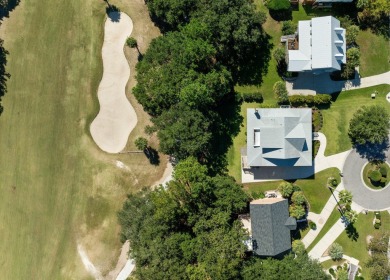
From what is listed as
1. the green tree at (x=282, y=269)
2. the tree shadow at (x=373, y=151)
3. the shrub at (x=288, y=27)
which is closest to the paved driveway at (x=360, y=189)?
the tree shadow at (x=373, y=151)

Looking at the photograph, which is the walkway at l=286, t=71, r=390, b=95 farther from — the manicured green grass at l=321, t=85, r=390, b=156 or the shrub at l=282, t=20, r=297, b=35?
the shrub at l=282, t=20, r=297, b=35

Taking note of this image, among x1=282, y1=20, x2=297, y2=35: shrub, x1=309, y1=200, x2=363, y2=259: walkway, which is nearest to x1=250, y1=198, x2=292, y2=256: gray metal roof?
x1=309, y1=200, x2=363, y2=259: walkway

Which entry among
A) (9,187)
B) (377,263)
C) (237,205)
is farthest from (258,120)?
(9,187)

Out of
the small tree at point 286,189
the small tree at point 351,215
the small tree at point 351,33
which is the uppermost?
the small tree at point 351,33

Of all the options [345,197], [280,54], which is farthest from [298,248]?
[280,54]

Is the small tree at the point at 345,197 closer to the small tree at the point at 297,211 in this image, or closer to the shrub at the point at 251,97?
the small tree at the point at 297,211
